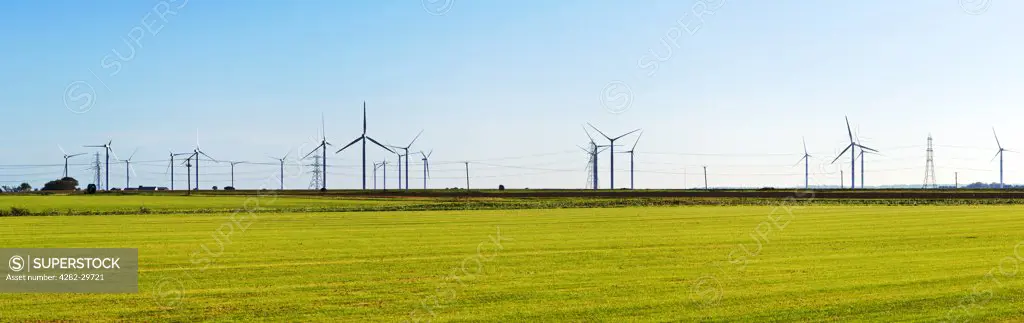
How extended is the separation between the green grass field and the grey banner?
2.20 feet

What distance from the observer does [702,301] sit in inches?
706

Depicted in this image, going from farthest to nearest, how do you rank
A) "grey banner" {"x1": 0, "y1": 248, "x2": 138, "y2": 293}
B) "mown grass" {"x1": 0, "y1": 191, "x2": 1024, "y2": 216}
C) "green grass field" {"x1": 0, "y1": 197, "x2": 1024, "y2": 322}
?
"mown grass" {"x1": 0, "y1": 191, "x2": 1024, "y2": 216} → "grey banner" {"x1": 0, "y1": 248, "x2": 138, "y2": 293} → "green grass field" {"x1": 0, "y1": 197, "x2": 1024, "y2": 322}

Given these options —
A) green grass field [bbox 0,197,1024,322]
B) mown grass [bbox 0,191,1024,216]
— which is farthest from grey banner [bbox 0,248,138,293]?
mown grass [bbox 0,191,1024,216]

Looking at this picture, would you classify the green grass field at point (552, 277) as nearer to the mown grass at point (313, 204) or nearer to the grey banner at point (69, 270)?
the grey banner at point (69, 270)

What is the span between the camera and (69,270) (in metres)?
23.0

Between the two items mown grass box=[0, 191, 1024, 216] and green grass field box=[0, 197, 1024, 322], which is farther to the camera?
mown grass box=[0, 191, 1024, 216]

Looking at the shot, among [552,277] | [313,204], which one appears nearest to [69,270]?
[552,277]

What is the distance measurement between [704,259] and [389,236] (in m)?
15.0

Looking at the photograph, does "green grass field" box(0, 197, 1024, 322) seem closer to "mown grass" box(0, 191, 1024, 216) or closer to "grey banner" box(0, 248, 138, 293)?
"grey banner" box(0, 248, 138, 293)

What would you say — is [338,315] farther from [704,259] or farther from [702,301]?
[704,259]

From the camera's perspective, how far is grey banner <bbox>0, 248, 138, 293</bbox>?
20.0 metres

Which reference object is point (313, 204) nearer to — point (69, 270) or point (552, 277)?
point (69, 270)

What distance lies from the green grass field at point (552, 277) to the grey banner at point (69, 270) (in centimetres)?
67

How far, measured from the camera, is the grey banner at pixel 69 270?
20016 millimetres
